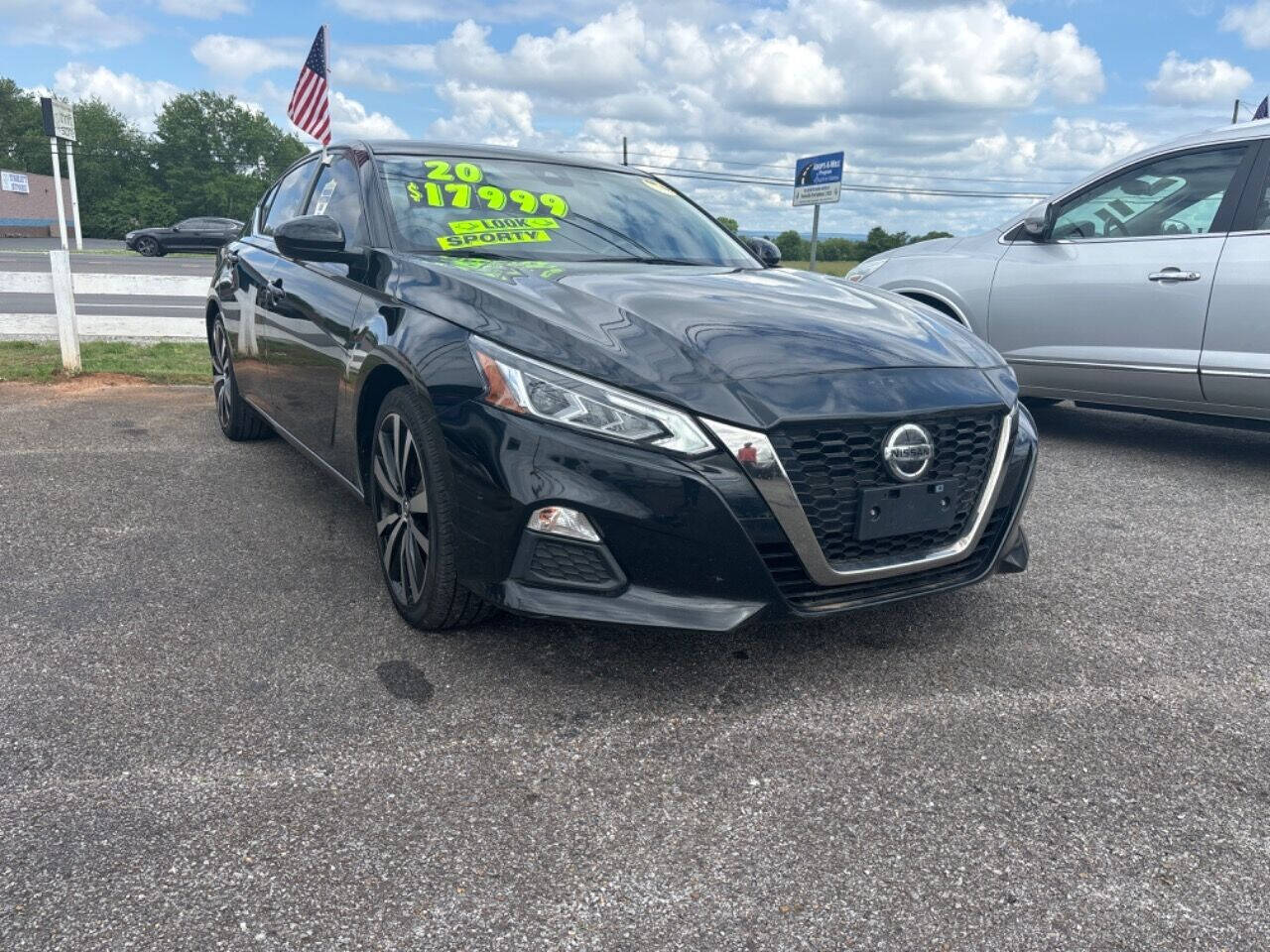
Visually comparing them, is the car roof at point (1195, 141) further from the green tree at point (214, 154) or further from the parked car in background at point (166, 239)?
the green tree at point (214, 154)

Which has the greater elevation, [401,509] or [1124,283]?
[1124,283]

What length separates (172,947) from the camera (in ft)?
5.66

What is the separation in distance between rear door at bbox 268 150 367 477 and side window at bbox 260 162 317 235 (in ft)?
0.76

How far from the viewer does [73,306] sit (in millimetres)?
7391

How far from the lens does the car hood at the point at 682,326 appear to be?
8.36 ft

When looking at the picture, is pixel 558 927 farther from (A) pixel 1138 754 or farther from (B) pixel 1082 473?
(B) pixel 1082 473

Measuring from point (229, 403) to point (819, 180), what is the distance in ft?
54.2

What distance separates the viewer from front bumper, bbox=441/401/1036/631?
2.43 meters

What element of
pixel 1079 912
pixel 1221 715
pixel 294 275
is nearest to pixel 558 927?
pixel 1079 912

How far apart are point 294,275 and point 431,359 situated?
164cm

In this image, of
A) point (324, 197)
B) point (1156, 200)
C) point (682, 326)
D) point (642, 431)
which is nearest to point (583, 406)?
point (642, 431)

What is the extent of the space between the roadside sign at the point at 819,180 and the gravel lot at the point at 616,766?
1634 cm

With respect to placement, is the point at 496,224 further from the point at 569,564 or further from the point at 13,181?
the point at 13,181

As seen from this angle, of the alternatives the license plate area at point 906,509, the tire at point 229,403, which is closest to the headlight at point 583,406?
the license plate area at point 906,509
